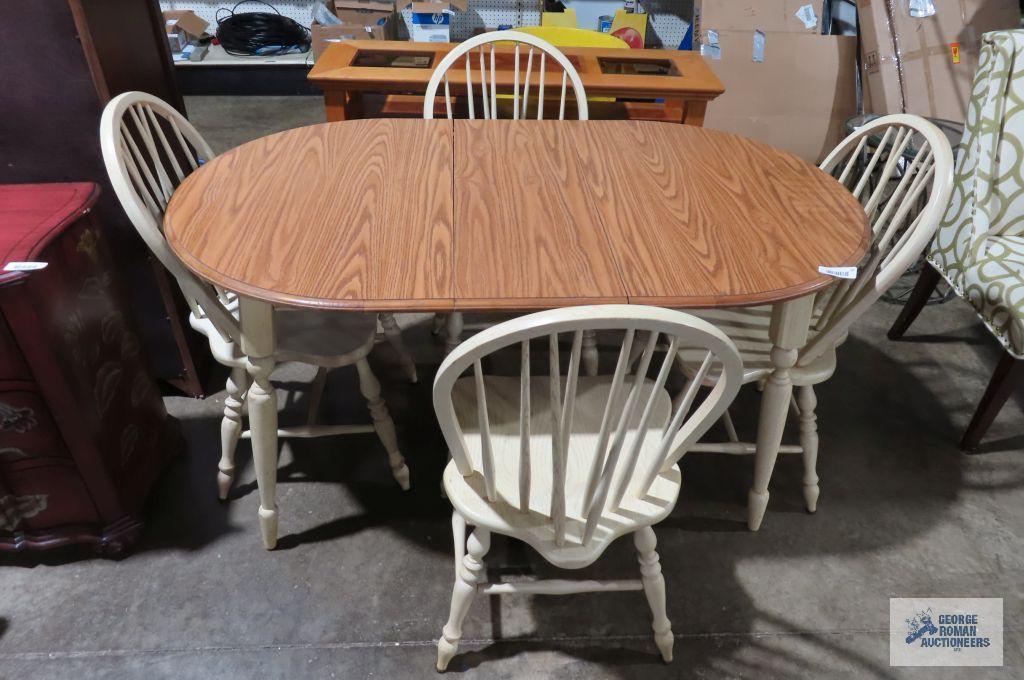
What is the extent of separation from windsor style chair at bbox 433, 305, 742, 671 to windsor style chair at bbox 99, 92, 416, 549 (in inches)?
14.3

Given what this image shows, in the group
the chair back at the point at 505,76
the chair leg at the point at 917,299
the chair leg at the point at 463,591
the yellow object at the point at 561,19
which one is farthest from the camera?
the yellow object at the point at 561,19

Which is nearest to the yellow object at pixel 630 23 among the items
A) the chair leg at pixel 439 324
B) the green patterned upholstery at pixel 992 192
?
the green patterned upholstery at pixel 992 192

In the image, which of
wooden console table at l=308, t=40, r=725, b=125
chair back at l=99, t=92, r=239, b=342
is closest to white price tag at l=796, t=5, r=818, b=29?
wooden console table at l=308, t=40, r=725, b=125

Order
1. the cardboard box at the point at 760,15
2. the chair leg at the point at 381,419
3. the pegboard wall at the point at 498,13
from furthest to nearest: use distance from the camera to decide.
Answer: the pegboard wall at the point at 498,13
the cardboard box at the point at 760,15
the chair leg at the point at 381,419

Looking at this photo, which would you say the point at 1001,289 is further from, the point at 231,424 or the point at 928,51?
the point at 231,424

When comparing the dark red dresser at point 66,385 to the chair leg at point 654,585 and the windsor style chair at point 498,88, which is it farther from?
the chair leg at point 654,585

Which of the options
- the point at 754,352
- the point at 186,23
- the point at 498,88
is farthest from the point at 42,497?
the point at 186,23

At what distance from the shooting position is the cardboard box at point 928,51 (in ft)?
9.69

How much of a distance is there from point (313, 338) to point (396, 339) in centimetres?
49

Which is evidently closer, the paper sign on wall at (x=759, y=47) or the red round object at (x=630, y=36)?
the paper sign on wall at (x=759, y=47)

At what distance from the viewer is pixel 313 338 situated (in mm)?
1540

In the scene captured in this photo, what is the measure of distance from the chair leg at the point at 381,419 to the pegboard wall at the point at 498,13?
319 centimetres

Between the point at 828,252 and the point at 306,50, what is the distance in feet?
13.4

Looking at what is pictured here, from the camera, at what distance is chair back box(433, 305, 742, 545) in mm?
855
